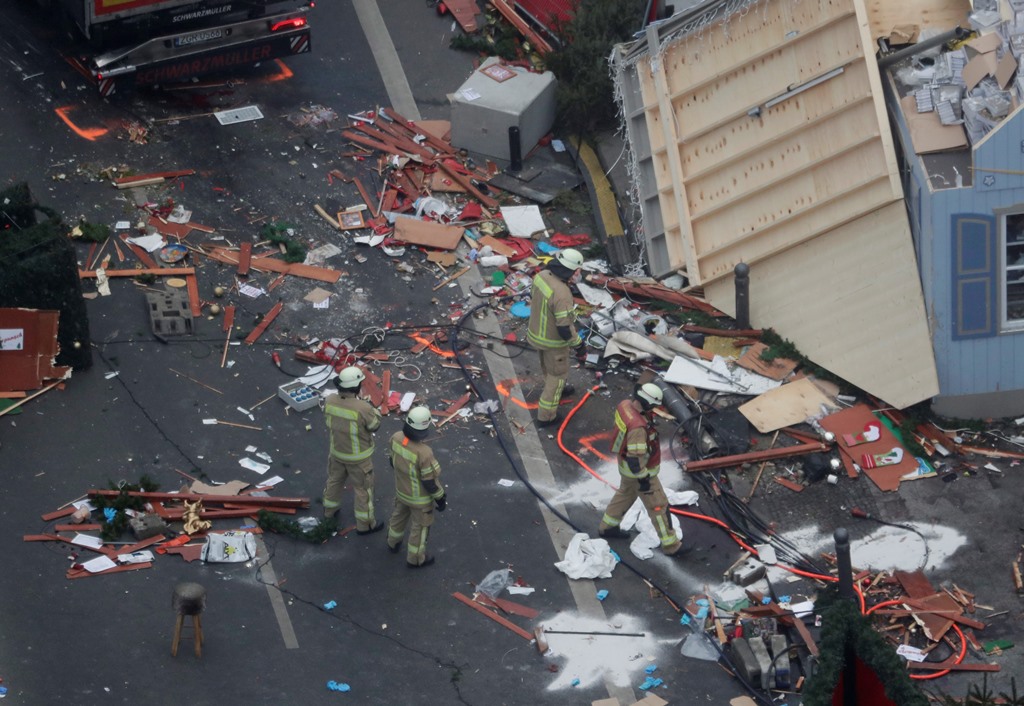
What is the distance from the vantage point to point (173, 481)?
1378cm

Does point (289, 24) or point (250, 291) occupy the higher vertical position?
point (289, 24)

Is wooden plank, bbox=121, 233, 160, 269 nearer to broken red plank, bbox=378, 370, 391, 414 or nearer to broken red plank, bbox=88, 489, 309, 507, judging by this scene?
broken red plank, bbox=378, 370, 391, 414

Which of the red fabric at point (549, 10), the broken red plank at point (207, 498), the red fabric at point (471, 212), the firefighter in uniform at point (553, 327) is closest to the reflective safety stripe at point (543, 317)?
the firefighter in uniform at point (553, 327)

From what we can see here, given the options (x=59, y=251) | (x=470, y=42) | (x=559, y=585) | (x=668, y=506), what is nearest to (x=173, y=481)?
(x=59, y=251)

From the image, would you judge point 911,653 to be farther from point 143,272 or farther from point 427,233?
point 143,272

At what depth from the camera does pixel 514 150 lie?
18219 millimetres

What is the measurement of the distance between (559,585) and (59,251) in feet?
18.8

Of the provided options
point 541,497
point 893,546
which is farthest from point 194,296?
point 893,546

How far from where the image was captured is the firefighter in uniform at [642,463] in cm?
1296

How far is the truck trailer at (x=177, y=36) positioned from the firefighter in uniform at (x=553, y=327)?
5853 millimetres

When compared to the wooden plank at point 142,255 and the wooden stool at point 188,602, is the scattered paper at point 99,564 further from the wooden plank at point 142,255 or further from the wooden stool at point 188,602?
the wooden plank at point 142,255

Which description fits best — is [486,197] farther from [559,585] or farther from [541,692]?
[541,692]

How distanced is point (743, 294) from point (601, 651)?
4.61 m

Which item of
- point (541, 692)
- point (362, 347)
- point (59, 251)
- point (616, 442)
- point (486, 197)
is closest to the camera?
point (541, 692)
